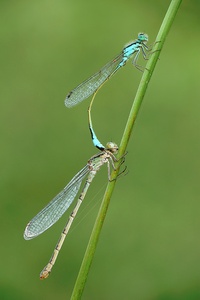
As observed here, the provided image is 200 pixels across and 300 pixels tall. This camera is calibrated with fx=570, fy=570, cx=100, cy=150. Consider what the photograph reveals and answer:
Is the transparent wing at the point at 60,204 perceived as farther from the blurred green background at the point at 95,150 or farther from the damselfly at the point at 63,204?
the blurred green background at the point at 95,150

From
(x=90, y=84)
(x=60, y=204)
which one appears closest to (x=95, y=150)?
(x=90, y=84)

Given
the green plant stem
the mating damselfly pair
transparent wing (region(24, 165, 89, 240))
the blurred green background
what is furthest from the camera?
the blurred green background

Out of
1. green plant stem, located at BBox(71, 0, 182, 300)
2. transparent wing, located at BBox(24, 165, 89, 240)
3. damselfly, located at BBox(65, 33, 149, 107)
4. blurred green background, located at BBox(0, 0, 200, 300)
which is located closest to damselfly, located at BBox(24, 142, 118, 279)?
transparent wing, located at BBox(24, 165, 89, 240)

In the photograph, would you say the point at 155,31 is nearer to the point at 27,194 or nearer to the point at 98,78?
the point at 27,194

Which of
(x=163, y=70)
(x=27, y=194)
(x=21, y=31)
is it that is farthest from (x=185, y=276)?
(x=21, y=31)

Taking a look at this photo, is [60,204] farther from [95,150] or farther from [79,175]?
[95,150]

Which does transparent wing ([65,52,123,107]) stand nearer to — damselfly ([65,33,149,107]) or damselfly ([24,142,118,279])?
damselfly ([65,33,149,107])
